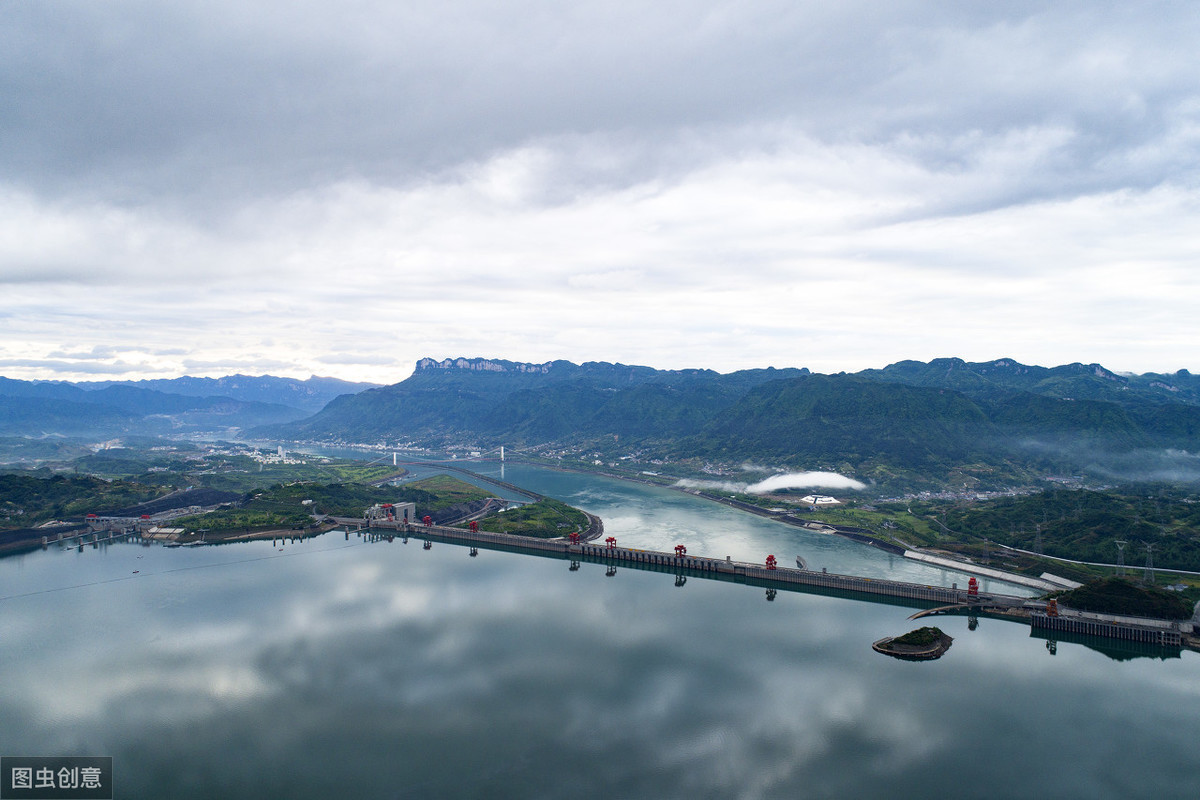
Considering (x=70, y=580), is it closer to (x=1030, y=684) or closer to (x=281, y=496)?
(x=281, y=496)

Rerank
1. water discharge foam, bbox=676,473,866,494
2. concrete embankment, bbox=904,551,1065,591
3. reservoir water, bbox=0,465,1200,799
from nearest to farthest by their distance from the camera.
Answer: reservoir water, bbox=0,465,1200,799 < concrete embankment, bbox=904,551,1065,591 < water discharge foam, bbox=676,473,866,494

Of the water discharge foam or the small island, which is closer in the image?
the small island

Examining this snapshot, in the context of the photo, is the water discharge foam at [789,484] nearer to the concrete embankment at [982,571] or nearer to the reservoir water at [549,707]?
the concrete embankment at [982,571]

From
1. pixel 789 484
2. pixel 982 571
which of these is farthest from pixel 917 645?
pixel 789 484

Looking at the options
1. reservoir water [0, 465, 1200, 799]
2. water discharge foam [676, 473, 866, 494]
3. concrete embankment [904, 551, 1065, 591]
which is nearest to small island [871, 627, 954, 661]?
reservoir water [0, 465, 1200, 799]

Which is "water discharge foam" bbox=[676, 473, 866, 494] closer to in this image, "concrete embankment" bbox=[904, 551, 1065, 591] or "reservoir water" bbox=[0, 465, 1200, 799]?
"concrete embankment" bbox=[904, 551, 1065, 591]

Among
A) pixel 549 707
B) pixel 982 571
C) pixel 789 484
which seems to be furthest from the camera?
pixel 789 484

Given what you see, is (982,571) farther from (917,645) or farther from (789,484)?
(789,484)

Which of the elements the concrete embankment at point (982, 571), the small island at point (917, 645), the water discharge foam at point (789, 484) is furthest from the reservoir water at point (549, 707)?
the water discharge foam at point (789, 484)
